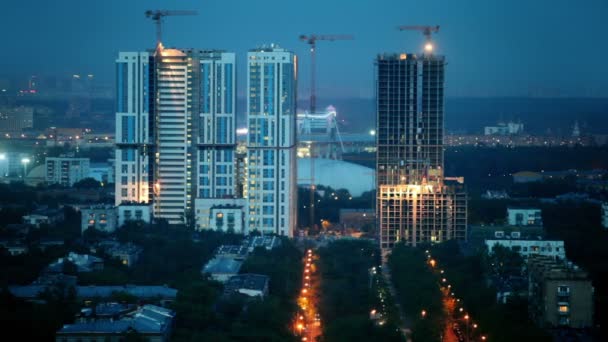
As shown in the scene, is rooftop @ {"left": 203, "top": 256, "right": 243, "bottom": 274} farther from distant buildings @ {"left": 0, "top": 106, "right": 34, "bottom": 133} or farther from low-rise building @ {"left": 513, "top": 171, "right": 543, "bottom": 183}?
distant buildings @ {"left": 0, "top": 106, "right": 34, "bottom": 133}

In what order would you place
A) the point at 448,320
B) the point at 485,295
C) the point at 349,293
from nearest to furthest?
the point at 448,320
the point at 485,295
the point at 349,293

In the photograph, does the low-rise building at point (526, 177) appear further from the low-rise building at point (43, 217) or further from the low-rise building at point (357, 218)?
the low-rise building at point (43, 217)

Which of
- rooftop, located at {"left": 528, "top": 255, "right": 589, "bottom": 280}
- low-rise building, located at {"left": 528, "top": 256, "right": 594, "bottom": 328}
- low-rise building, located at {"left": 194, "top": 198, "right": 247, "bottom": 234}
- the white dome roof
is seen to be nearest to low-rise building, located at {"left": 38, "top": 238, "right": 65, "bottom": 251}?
low-rise building, located at {"left": 194, "top": 198, "right": 247, "bottom": 234}

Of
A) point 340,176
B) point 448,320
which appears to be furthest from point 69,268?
point 340,176

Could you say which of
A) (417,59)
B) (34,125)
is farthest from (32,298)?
(34,125)

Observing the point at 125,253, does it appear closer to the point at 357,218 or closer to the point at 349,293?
the point at 349,293

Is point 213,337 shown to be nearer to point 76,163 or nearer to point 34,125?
point 76,163

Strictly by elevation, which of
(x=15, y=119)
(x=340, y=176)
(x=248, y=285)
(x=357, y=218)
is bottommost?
(x=248, y=285)
